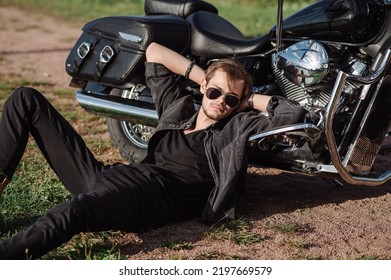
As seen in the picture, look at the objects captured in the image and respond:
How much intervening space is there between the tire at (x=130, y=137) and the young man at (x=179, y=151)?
124 centimetres

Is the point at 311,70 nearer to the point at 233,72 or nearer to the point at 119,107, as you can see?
the point at 233,72

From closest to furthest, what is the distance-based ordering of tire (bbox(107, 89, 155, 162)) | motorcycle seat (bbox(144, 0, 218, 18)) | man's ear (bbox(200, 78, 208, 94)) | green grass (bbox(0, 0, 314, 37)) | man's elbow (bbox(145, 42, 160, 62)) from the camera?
man's ear (bbox(200, 78, 208, 94)) → man's elbow (bbox(145, 42, 160, 62)) → motorcycle seat (bbox(144, 0, 218, 18)) → tire (bbox(107, 89, 155, 162)) → green grass (bbox(0, 0, 314, 37))

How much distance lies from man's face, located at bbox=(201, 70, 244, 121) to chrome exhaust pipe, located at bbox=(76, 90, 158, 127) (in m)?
0.90

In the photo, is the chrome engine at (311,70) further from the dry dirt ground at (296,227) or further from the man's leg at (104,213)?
the man's leg at (104,213)

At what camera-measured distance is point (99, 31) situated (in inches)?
209

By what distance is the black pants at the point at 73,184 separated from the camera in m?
3.46


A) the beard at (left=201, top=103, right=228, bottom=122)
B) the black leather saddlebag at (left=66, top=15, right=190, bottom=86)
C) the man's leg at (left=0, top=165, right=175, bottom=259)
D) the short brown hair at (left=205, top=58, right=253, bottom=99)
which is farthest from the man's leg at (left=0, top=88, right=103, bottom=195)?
the black leather saddlebag at (left=66, top=15, right=190, bottom=86)

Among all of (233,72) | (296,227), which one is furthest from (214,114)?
(296,227)

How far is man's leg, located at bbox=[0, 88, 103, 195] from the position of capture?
4.09 metres

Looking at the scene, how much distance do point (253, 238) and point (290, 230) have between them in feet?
0.81

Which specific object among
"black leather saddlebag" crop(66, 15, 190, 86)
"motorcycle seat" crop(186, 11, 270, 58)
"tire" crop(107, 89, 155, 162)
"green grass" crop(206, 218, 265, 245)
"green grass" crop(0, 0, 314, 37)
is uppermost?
"motorcycle seat" crop(186, 11, 270, 58)

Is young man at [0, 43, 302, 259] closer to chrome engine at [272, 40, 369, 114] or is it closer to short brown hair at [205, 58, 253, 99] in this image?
short brown hair at [205, 58, 253, 99]

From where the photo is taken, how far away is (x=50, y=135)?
416cm
